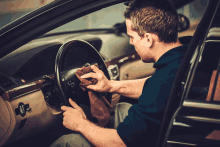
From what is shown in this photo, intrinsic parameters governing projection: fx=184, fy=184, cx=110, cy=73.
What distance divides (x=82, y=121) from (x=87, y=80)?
0.31m

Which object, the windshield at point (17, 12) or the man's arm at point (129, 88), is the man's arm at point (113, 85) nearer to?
the man's arm at point (129, 88)

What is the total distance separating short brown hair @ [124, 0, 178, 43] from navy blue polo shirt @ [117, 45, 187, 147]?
0.94ft

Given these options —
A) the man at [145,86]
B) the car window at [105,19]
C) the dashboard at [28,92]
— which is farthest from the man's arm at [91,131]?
the car window at [105,19]

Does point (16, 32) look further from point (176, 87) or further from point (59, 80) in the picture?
point (176, 87)

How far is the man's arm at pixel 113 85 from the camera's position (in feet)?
4.69

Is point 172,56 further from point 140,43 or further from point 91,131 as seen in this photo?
point 91,131

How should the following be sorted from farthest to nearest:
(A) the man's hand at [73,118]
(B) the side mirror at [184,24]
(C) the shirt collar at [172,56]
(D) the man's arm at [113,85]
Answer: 1. (B) the side mirror at [184,24]
2. (D) the man's arm at [113,85]
3. (A) the man's hand at [73,118]
4. (C) the shirt collar at [172,56]

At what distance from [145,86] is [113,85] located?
48 cm

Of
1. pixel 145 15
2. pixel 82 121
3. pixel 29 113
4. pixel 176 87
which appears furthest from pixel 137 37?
pixel 29 113

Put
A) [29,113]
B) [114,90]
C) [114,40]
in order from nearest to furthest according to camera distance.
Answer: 1. [29,113]
2. [114,90]
3. [114,40]

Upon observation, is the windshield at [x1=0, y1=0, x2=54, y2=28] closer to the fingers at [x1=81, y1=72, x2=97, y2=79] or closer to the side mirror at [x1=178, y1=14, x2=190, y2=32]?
the fingers at [x1=81, y1=72, x2=97, y2=79]

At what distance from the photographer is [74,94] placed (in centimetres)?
146

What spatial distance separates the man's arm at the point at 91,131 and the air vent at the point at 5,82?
47 cm

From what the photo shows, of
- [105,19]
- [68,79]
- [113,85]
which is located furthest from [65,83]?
[105,19]
